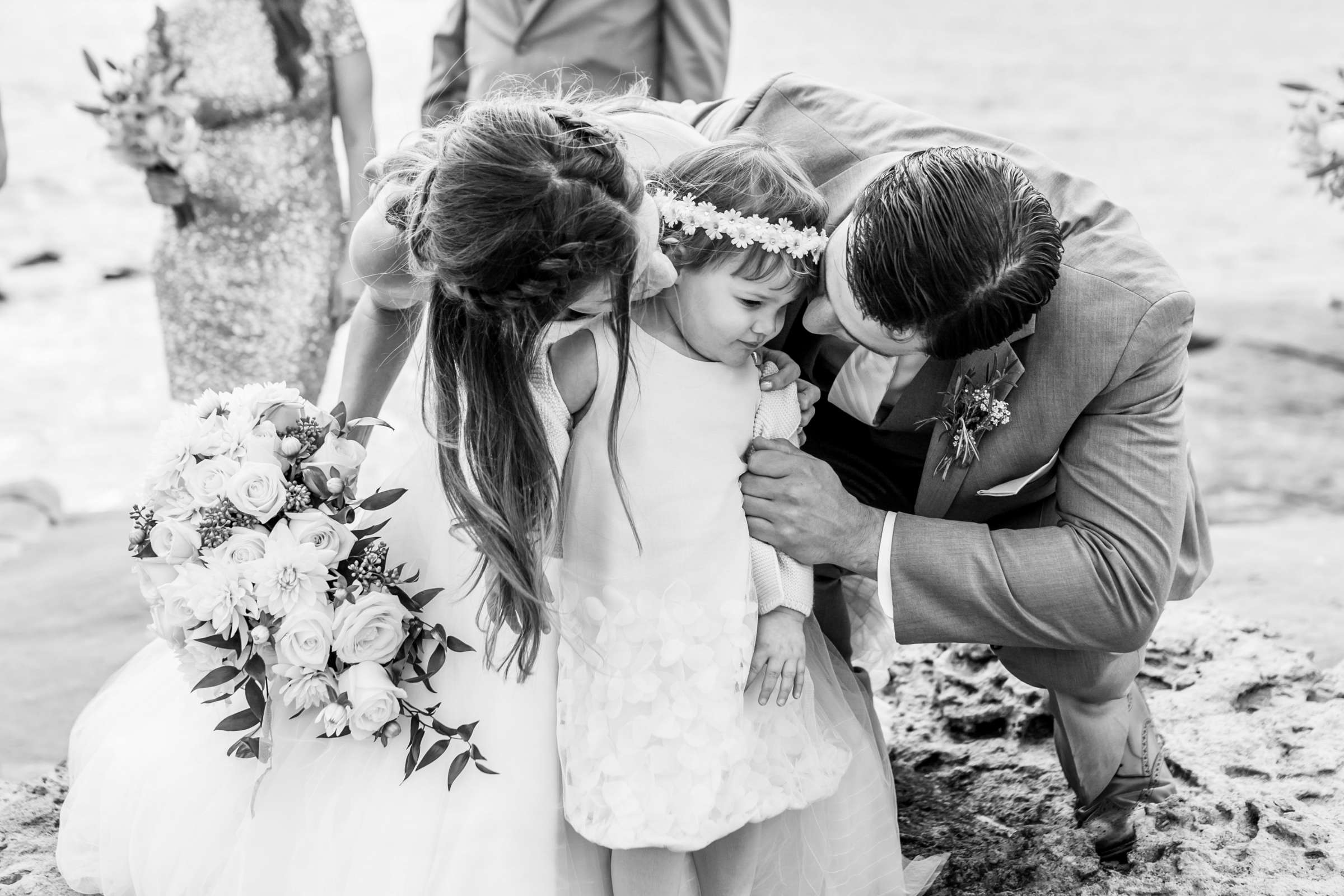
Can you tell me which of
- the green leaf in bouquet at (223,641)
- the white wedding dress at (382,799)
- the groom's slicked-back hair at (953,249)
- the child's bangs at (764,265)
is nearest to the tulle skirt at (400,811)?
the white wedding dress at (382,799)

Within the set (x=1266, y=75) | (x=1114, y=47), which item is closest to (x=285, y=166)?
(x=1266, y=75)

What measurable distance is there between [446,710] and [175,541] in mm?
537

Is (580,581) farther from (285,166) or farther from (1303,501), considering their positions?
(1303,501)

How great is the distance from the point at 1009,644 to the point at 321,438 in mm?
1350

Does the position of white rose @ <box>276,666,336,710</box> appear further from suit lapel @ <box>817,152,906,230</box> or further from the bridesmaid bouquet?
the bridesmaid bouquet

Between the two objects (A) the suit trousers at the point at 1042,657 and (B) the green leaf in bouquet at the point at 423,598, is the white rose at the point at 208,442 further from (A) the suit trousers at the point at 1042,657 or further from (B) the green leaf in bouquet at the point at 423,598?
(A) the suit trousers at the point at 1042,657

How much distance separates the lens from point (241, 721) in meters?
2.13

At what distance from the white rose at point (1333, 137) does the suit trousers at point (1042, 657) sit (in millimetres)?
1398

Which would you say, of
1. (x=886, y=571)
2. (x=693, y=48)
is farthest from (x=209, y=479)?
(x=693, y=48)

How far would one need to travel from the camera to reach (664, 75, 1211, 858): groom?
2.00 metres

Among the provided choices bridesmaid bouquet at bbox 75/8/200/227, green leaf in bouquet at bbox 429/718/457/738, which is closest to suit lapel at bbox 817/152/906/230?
green leaf in bouquet at bbox 429/718/457/738

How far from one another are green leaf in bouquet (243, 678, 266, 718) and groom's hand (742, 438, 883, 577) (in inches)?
34.9

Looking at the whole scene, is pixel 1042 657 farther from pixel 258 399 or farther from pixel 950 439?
pixel 258 399

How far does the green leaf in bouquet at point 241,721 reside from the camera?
2.12m
